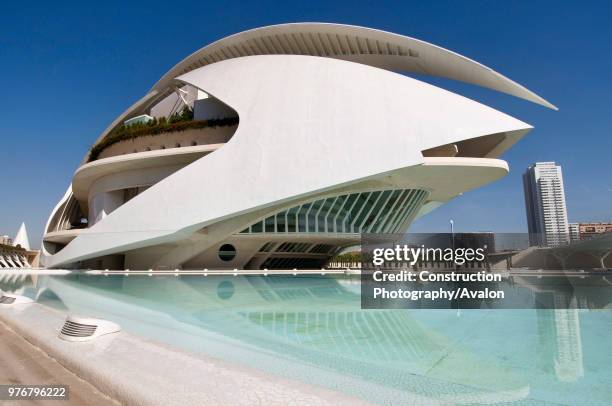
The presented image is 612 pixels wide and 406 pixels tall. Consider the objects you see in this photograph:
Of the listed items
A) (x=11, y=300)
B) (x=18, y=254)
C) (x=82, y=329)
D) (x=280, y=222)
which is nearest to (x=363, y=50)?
(x=280, y=222)

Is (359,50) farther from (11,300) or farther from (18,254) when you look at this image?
(18,254)

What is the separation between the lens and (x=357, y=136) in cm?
1612

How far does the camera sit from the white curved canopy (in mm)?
18406

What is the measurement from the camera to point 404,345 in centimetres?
437

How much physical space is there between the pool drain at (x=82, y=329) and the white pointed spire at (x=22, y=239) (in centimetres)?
4285

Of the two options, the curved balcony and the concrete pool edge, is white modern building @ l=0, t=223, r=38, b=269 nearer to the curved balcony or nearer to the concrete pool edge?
the curved balcony

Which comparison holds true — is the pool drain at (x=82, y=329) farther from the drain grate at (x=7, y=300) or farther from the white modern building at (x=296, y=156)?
the white modern building at (x=296, y=156)

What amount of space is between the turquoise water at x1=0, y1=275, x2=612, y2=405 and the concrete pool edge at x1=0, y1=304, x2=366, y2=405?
1.99ft

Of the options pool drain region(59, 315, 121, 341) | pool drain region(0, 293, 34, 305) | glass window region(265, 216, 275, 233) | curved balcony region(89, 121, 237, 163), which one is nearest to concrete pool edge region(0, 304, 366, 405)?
pool drain region(59, 315, 121, 341)

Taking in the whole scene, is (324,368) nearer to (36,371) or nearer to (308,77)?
(36,371)

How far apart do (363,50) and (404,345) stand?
63.9 ft

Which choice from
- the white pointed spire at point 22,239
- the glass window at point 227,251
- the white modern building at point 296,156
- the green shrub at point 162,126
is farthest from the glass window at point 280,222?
the white pointed spire at point 22,239

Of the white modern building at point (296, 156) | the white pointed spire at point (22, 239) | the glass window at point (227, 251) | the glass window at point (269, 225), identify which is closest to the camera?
the white modern building at point (296, 156)

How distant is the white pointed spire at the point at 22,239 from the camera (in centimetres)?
3753
